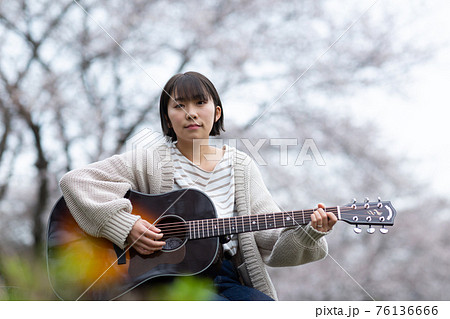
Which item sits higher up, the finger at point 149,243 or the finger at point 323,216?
the finger at point 323,216

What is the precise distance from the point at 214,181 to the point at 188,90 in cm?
23

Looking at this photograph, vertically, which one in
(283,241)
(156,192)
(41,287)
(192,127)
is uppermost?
(192,127)

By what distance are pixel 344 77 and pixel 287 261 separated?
4.12 ft

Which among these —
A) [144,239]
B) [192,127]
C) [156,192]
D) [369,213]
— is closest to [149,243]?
[144,239]

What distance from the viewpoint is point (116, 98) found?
1793mm

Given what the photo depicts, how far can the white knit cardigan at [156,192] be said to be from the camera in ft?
3.04

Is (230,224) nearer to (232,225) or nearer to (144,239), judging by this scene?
(232,225)

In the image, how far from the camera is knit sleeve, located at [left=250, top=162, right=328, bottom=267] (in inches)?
37.2

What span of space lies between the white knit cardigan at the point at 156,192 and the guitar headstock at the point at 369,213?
0.07 m

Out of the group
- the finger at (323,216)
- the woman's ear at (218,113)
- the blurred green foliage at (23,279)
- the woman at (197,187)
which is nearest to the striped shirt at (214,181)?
the woman at (197,187)

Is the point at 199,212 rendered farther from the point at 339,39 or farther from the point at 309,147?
the point at 339,39

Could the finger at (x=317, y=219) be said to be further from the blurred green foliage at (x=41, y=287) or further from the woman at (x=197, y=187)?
the blurred green foliage at (x=41, y=287)

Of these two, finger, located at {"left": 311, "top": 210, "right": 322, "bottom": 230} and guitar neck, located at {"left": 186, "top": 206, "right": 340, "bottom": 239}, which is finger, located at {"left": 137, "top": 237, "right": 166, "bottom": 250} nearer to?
guitar neck, located at {"left": 186, "top": 206, "right": 340, "bottom": 239}

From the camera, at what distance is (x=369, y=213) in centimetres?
93
